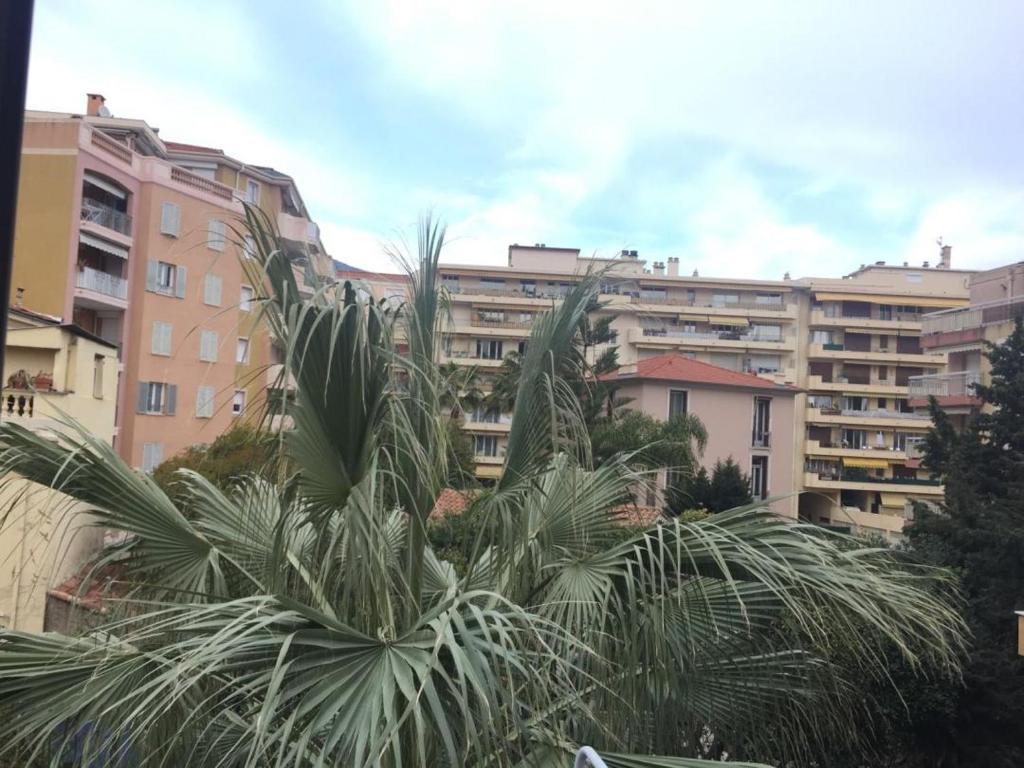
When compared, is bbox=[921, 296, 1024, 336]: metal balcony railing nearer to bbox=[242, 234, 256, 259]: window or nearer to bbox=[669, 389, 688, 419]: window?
bbox=[669, 389, 688, 419]: window

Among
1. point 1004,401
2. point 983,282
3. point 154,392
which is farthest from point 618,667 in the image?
point 983,282

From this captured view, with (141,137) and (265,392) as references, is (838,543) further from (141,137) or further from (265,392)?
(141,137)

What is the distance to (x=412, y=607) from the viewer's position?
11.0 feet

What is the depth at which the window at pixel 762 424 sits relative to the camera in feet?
116

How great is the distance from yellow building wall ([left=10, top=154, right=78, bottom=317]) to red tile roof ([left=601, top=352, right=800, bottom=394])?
19.0 metres

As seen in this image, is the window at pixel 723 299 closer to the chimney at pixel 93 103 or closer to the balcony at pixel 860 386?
the balcony at pixel 860 386

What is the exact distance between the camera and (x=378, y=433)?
9.96 feet

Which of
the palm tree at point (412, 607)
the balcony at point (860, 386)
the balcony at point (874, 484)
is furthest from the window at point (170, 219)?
the balcony at point (860, 386)

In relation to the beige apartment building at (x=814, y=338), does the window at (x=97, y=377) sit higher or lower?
lower

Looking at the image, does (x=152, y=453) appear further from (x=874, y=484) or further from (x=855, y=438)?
(x=855, y=438)

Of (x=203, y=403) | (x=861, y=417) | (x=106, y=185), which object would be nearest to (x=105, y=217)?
(x=106, y=185)

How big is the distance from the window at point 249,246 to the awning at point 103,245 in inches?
896

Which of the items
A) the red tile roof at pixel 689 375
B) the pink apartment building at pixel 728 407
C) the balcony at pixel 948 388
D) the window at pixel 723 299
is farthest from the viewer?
the window at pixel 723 299

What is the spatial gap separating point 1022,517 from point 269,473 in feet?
24.8
